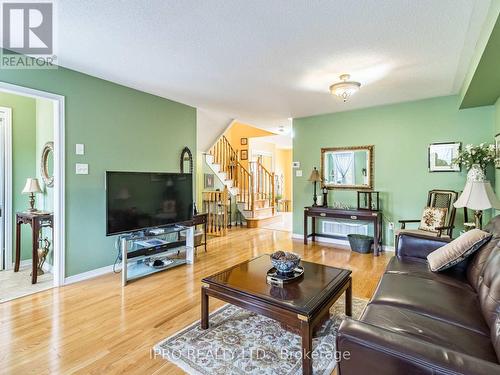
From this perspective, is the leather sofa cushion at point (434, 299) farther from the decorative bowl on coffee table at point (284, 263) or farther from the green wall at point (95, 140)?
the green wall at point (95, 140)

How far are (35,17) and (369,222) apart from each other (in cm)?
508

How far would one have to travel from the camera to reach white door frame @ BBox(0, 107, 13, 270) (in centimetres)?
346

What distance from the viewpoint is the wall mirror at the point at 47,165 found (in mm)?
3525

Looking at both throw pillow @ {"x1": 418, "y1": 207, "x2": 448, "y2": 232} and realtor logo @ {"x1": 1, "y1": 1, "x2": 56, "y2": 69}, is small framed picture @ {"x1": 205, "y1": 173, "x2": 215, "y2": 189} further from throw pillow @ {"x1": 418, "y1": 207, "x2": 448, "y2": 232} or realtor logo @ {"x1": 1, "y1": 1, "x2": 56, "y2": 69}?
throw pillow @ {"x1": 418, "y1": 207, "x2": 448, "y2": 232}

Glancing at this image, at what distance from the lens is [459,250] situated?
6.90ft

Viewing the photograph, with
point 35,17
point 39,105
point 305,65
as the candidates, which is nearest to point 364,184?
point 305,65

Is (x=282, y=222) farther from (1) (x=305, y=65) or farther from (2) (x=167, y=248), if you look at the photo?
(1) (x=305, y=65)

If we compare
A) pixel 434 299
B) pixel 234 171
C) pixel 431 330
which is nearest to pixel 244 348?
pixel 431 330

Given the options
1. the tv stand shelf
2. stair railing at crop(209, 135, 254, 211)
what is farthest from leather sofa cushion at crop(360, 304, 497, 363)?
stair railing at crop(209, 135, 254, 211)

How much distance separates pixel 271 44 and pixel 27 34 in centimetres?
220

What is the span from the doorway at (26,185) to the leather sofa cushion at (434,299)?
11.0 ft

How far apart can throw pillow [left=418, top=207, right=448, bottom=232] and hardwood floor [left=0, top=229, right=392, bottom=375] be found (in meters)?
0.94

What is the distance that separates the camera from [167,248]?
360 centimetres

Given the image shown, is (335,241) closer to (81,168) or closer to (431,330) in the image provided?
(431,330)
